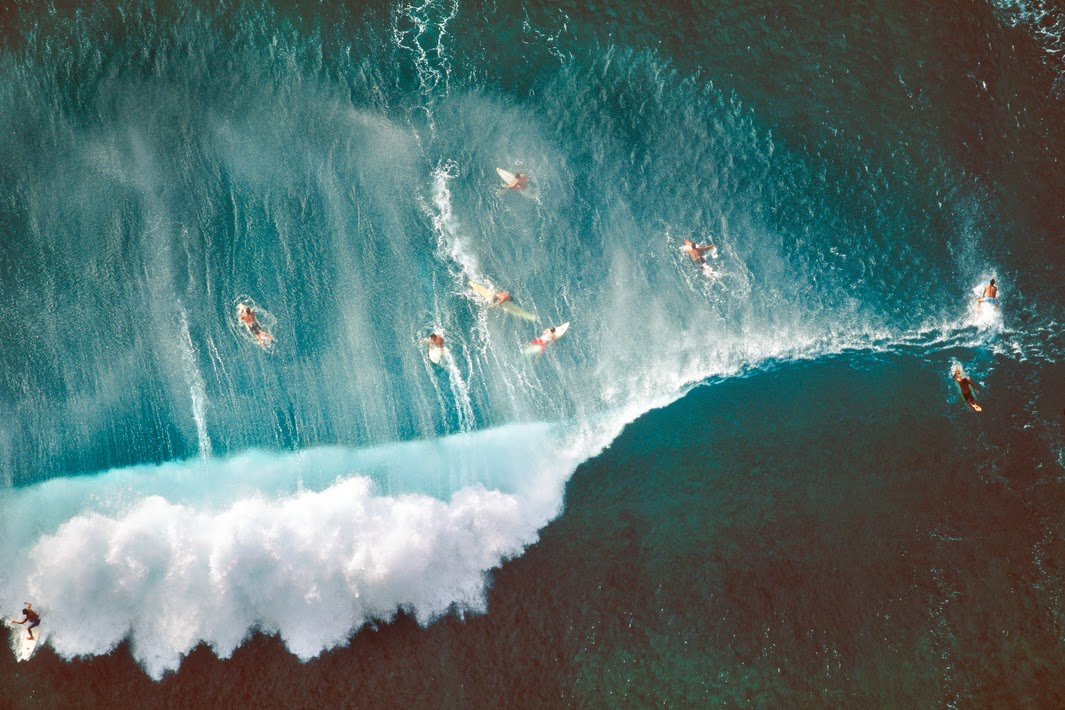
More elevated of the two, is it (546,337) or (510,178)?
(510,178)

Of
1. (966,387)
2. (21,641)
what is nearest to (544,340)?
(966,387)

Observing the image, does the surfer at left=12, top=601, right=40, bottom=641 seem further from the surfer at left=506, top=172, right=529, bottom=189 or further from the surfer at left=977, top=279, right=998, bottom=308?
the surfer at left=977, top=279, right=998, bottom=308

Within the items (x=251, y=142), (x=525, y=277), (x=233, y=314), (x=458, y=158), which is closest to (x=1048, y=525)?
(x=525, y=277)

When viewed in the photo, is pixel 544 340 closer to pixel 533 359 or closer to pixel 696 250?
pixel 533 359

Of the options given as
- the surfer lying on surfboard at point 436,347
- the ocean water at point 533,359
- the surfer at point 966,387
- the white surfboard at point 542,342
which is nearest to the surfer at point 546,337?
the white surfboard at point 542,342

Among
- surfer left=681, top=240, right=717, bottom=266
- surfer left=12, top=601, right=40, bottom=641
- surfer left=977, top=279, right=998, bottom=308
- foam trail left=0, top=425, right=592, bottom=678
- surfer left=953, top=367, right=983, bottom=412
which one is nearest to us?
surfer left=12, top=601, right=40, bottom=641

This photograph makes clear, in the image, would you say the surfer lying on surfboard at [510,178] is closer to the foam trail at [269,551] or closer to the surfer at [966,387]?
the foam trail at [269,551]

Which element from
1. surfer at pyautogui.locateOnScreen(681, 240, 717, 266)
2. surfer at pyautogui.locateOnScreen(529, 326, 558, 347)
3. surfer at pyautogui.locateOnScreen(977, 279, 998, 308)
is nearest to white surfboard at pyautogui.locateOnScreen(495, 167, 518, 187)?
surfer at pyautogui.locateOnScreen(529, 326, 558, 347)
